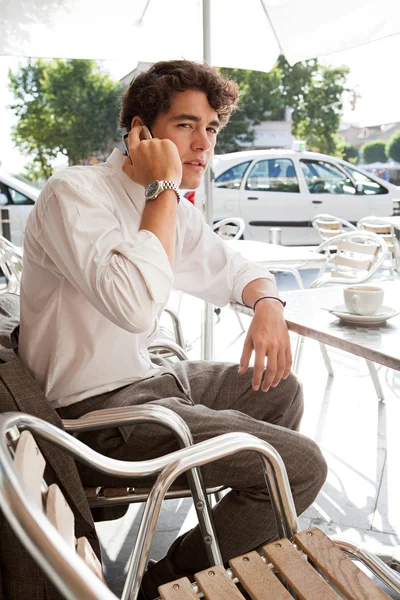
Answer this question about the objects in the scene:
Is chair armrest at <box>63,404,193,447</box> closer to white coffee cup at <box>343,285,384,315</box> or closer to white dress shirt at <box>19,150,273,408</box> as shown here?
white dress shirt at <box>19,150,273,408</box>

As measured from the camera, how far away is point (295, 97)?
23.8 m

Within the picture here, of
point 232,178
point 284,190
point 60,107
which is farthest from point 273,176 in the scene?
point 60,107

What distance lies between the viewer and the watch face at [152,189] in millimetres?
1471

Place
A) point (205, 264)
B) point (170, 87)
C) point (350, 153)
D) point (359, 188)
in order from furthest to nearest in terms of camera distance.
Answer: point (350, 153) < point (359, 188) < point (205, 264) < point (170, 87)

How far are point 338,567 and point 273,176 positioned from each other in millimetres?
8965

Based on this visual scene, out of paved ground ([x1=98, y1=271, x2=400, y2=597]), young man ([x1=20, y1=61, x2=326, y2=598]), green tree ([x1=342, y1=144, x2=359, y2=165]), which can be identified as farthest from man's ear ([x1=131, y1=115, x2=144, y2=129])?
green tree ([x1=342, y1=144, x2=359, y2=165])

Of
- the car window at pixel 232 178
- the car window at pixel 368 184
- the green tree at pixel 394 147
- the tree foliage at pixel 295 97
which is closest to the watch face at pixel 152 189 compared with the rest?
the car window at pixel 232 178

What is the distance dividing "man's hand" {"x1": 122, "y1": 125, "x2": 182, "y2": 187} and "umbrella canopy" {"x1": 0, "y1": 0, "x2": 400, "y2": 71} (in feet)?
5.38

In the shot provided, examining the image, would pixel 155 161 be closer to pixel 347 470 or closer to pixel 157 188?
pixel 157 188

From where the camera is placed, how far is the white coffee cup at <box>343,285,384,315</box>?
1.67 metres

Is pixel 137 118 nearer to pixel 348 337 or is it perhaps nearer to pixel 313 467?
pixel 348 337

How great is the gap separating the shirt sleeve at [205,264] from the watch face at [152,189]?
0.47 m

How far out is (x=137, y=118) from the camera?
71.7 inches

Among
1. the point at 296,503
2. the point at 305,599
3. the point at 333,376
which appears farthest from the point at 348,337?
the point at 333,376
